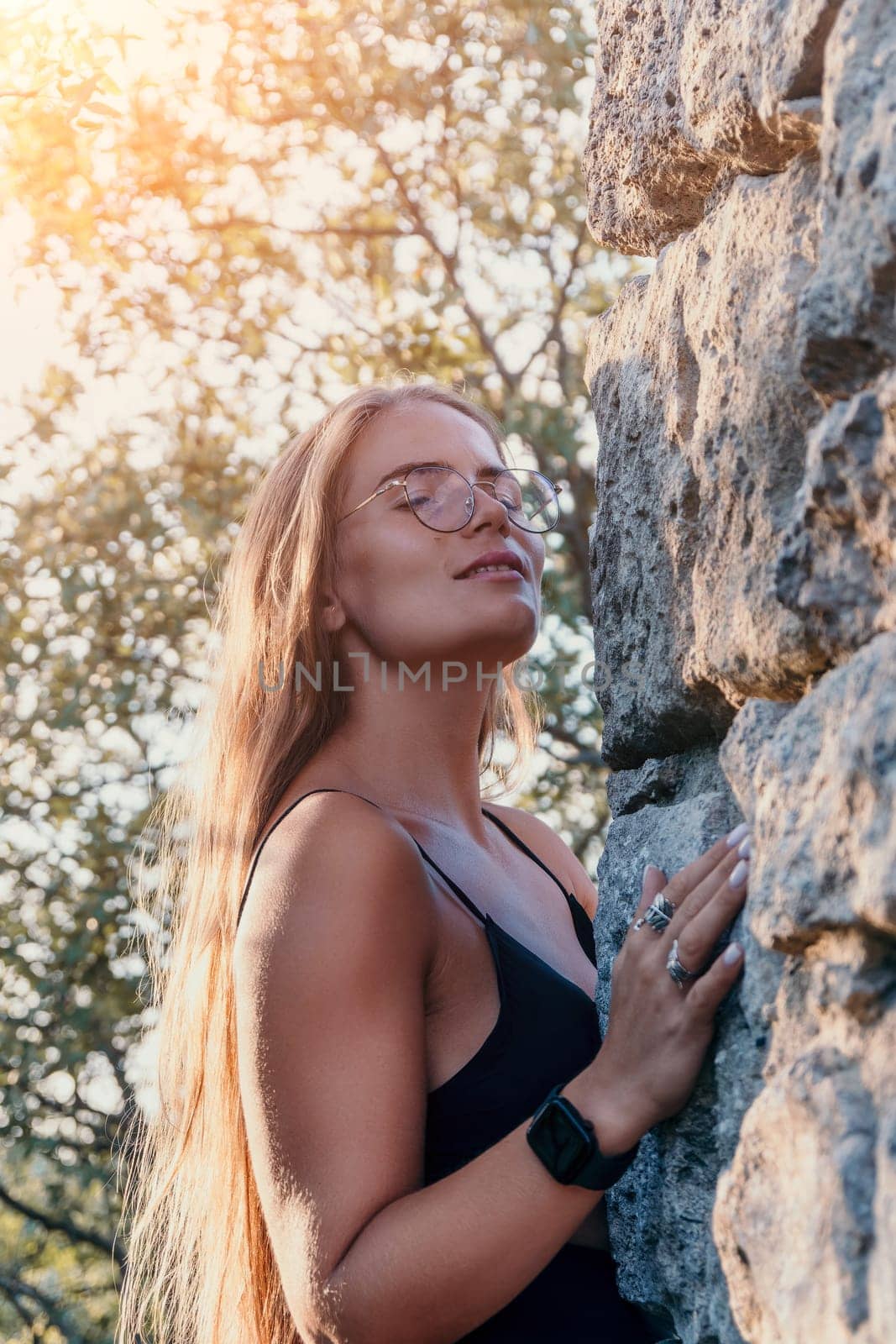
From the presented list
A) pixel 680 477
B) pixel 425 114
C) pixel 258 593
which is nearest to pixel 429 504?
pixel 258 593

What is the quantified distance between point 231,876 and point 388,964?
54 cm

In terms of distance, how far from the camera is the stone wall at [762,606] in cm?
113

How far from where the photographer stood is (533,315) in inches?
204

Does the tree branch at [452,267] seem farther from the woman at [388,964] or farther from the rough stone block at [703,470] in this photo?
the rough stone block at [703,470]

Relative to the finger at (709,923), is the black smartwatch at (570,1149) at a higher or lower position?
lower

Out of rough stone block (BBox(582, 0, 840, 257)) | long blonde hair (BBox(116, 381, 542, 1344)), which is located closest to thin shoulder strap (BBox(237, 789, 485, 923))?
long blonde hair (BBox(116, 381, 542, 1344))

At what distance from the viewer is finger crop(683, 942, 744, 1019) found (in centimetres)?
146

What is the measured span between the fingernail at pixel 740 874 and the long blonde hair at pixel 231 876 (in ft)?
3.24

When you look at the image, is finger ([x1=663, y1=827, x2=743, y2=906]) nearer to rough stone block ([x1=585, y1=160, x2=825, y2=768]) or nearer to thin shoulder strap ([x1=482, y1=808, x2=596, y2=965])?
rough stone block ([x1=585, y1=160, x2=825, y2=768])

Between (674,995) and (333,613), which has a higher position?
(333,613)

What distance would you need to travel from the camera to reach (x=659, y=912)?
5.31 feet

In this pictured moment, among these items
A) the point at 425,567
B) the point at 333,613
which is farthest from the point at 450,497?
the point at 333,613

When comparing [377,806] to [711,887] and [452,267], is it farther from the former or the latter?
[452,267]

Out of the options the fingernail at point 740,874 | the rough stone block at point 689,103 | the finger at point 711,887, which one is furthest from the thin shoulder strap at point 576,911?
the rough stone block at point 689,103
